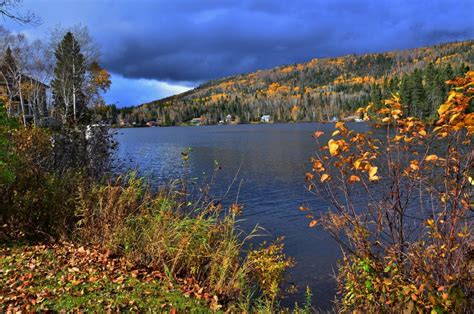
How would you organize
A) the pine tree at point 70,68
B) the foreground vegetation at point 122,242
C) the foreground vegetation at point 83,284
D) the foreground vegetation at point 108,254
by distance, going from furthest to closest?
the pine tree at point 70,68 → the foreground vegetation at point 122,242 → the foreground vegetation at point 108,254 → the foreground vegetation at point 83,284

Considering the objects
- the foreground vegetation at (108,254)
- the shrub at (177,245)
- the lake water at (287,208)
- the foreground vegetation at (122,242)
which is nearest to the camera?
the foreground vegetation at (108,254)

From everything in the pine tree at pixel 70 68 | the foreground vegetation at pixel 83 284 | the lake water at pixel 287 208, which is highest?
the pine tree at pixel 70 68

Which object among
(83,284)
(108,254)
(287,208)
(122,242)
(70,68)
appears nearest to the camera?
(83,284)

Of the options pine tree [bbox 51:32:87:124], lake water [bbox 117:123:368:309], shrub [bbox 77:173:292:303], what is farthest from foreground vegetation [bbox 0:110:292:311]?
pine tree [bbox 51:32:87:124]

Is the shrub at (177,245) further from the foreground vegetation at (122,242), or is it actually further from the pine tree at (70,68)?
the pine tree at (70,68)

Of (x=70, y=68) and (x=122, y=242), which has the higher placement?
(x=70, y=68)

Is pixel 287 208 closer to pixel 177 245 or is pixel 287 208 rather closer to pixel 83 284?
pixel 177 245

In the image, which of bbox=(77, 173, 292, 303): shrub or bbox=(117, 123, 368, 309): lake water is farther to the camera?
bbox=(117, 123, 368, 309): lake water

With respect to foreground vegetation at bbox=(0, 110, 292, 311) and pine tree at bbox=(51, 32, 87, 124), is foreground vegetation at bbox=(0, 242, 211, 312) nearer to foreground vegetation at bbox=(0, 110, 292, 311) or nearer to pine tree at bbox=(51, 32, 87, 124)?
foreground vegetation at bbox=(0, 110, 292, 311)

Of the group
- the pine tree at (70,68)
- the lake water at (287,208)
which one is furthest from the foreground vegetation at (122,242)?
the pine tree at (70,68)

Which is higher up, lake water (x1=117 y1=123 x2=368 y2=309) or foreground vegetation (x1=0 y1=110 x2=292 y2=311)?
foreground vegetation (x1=0 y1=110 x2=292 y2=311)

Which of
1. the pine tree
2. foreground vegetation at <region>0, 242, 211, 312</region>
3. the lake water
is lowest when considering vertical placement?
the lake water

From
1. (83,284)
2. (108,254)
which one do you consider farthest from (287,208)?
(83,284)

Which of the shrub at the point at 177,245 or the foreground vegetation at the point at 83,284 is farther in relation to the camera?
the shrub at the point at 177,245
